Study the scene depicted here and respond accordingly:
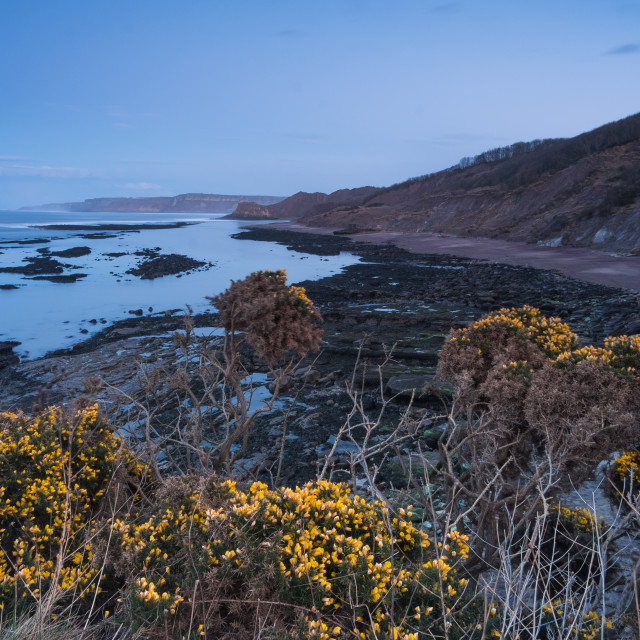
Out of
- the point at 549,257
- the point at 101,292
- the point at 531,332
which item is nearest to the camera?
the point at 531,332

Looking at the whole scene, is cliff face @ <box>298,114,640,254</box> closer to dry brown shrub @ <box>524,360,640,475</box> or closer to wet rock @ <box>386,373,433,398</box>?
wet rock @ <box>386,373,433,398</box>

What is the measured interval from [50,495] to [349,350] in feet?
29.3

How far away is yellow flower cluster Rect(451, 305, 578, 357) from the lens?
200 inches

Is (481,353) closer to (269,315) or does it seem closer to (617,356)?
(617,356)

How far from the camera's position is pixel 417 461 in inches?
265

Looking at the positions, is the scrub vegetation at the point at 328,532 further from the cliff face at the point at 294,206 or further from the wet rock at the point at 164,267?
the cliff face at the point at 294,206

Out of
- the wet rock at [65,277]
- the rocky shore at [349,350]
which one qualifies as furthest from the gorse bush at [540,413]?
the wet rock at [65,277]

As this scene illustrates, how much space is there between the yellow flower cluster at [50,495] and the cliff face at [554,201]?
32213mm

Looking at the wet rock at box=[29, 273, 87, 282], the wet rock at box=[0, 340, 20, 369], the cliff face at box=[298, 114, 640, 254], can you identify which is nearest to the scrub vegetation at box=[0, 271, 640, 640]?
the wet rock at box=[0, 340, 20, 369]

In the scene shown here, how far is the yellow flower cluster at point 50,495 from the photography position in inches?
120

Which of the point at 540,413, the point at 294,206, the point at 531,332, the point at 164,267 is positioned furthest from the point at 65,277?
the point at 294,206

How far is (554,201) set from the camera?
45.0m

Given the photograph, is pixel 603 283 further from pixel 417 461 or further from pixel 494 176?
pixel 494 176

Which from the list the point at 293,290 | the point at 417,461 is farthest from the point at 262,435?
the point at 293,290
